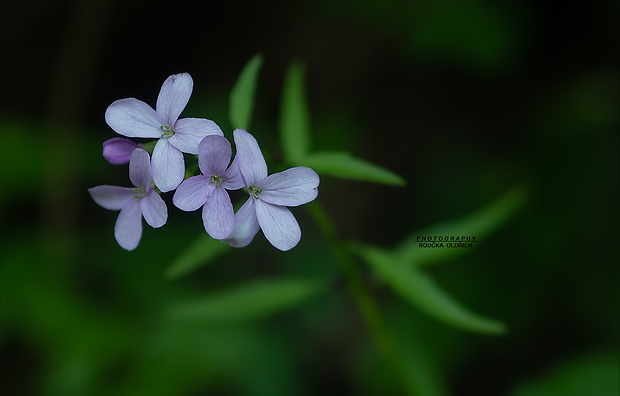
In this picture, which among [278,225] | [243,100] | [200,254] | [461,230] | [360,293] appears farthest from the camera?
[461,230]

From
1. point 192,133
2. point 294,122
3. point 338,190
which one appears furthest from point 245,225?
point 338,190

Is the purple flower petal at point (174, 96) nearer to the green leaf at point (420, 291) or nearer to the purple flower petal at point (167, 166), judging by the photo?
the purple flower petal at point (167, 166)

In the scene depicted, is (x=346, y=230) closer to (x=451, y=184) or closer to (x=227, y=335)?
(x=451, y=184)

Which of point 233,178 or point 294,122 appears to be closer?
point 233,178

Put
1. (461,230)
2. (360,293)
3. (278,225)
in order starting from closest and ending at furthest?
(278,225)
(360,293)
(461,230)

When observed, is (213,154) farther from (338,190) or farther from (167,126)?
(338,190)
